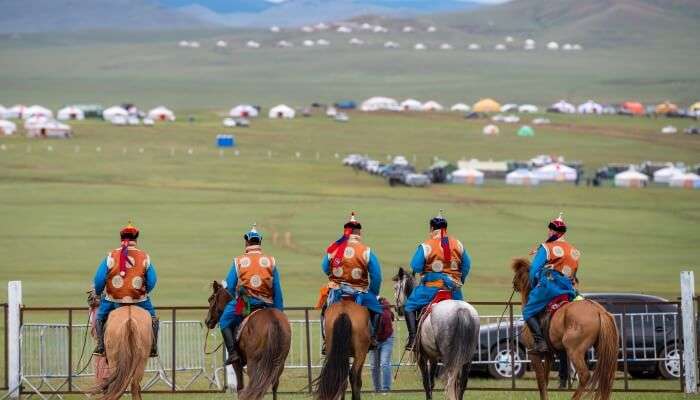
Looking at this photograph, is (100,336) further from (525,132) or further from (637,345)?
(525,132)

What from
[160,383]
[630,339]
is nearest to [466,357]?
[630,339]

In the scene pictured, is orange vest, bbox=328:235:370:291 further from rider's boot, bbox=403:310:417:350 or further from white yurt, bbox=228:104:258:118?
white yurt, bbox=228:104:258:118

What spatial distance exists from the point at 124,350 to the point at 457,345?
3571 mm

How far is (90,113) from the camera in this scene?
12988 cm

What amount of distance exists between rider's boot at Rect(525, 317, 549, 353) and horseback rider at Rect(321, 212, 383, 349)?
1.71 meters

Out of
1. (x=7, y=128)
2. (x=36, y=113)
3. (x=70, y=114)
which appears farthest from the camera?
(x=70, y=114)

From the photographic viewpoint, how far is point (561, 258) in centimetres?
1625

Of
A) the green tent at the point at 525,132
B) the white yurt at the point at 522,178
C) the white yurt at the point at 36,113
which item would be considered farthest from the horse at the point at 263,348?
the white yurt at the point at 36,113

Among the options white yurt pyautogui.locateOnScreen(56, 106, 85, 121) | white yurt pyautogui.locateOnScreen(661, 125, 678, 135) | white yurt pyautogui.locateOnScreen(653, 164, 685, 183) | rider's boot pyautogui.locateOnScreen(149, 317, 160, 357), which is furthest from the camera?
white yurt pyautogui.locateOnScreen(56, 106, 85, 121)

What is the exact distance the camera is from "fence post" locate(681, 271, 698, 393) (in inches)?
742

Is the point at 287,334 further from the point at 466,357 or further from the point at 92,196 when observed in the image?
the point at 92,196

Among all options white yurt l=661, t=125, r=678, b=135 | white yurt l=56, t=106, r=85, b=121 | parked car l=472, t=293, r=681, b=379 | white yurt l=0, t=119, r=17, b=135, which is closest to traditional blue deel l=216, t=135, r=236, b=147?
white yurt l=0, t=119, r=17, b=135

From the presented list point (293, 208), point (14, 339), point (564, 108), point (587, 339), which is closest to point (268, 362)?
point (587, 339)

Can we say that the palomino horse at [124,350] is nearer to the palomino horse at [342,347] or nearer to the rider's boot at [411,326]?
the palomino horse at [342,347]
